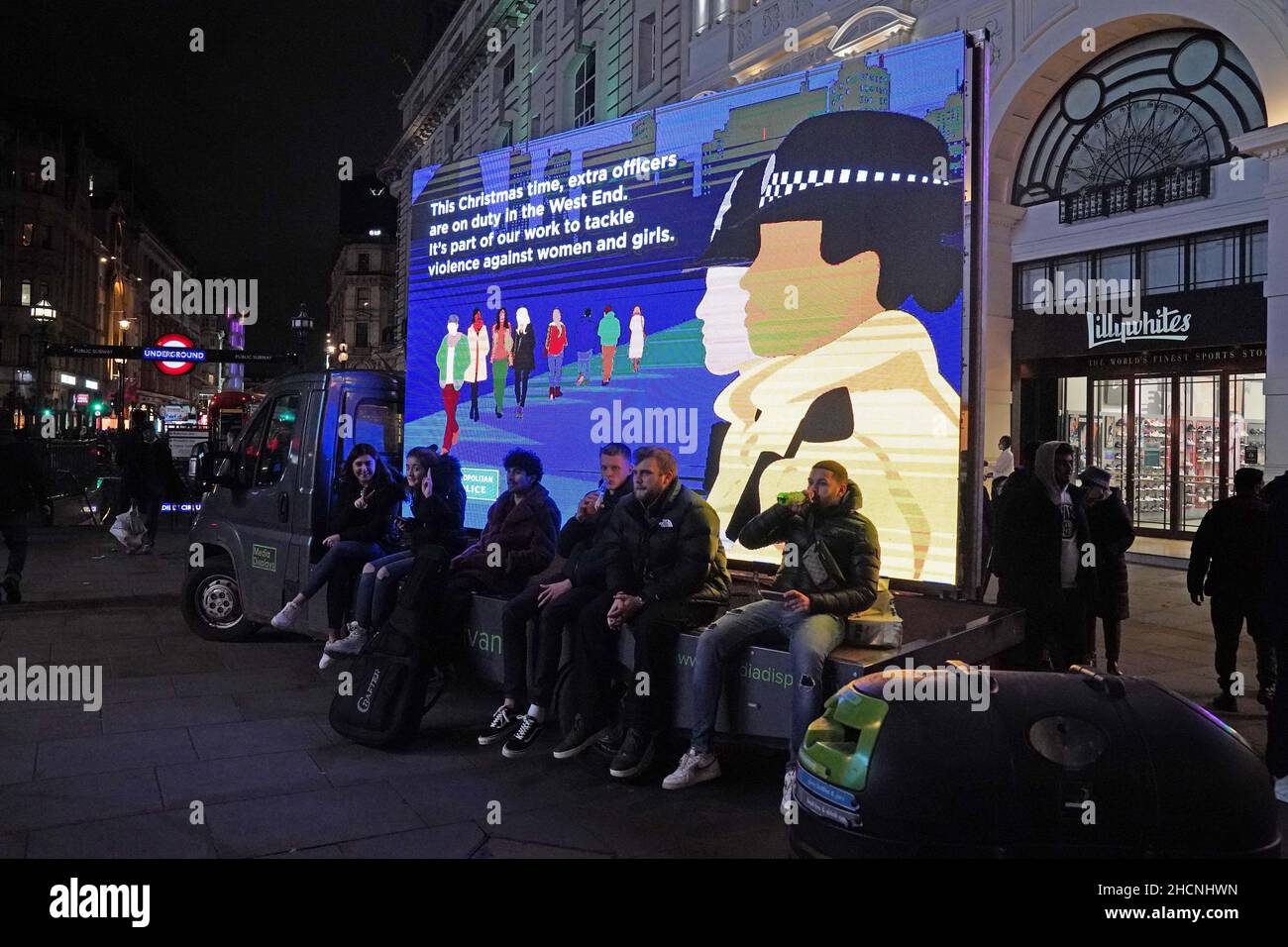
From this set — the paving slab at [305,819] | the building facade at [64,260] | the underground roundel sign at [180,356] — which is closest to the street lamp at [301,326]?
the underground roundel sign at [180,356]

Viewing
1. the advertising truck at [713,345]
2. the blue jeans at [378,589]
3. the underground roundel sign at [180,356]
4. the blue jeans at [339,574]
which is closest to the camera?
the advertising truck at [713,345]

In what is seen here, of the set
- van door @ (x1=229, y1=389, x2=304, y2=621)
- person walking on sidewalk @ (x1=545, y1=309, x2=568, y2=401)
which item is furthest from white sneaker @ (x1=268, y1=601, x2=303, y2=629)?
person walking on sidewalk @ (x1=545, y1=309, x2=568, y2=401)

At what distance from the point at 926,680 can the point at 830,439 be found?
278cm

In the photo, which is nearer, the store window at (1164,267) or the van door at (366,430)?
the van door at (366,430)

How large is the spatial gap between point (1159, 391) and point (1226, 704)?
10694 mm

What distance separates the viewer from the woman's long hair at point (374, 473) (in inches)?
330

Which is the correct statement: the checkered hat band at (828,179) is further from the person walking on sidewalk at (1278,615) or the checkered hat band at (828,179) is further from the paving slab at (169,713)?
the paving slab at (169,713)

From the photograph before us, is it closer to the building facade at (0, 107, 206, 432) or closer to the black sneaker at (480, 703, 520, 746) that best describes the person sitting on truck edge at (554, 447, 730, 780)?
the black sneaker at (480, 703, 520, 746)

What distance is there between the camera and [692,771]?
18.1 feet

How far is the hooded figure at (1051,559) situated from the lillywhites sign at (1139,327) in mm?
9960

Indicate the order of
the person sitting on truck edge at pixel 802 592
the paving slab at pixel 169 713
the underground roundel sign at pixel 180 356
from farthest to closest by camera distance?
the underground roundel sign at pixel 180 356 → the paving slab at pixel 169 713 → the person sitting on truck edge at pixel 802 592

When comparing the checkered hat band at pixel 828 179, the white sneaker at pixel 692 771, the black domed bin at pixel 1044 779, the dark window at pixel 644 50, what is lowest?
the white sneaker at pixel 692 771
